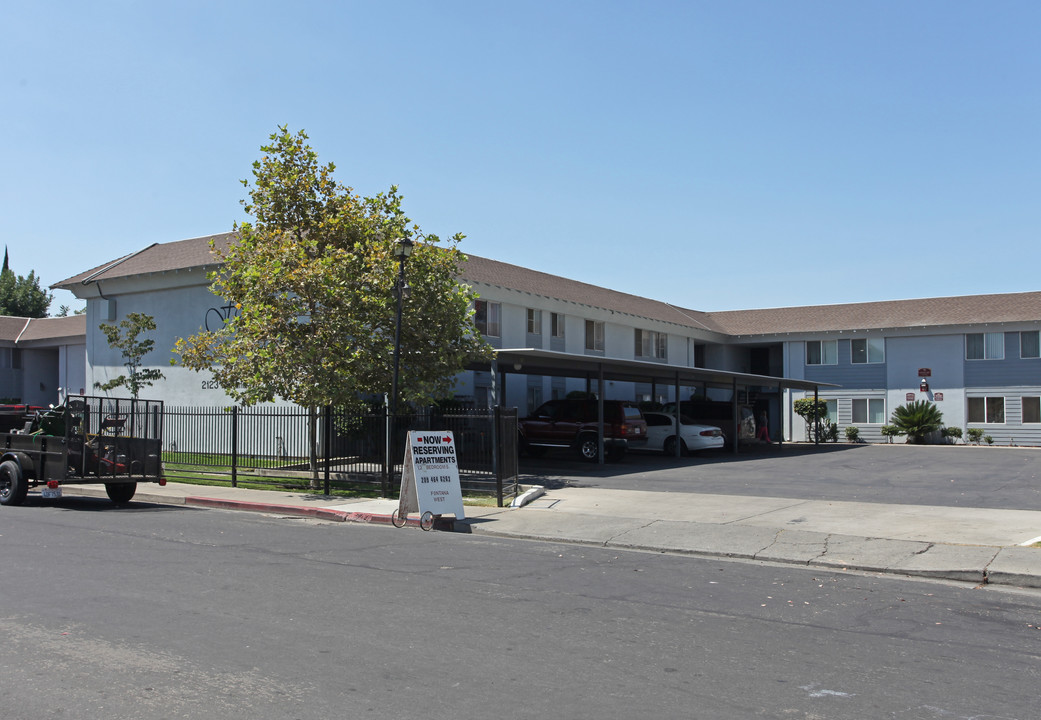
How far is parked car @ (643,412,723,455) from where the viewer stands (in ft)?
101

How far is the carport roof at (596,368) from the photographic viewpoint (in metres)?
22.8

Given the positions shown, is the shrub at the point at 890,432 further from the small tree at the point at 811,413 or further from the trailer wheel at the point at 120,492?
the trailer wheel at the point at 120,492

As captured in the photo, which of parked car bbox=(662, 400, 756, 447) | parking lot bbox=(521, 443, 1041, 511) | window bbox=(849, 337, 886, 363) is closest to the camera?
parking lot bbox=(521, 443, 1041, 511)

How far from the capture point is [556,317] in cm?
3866

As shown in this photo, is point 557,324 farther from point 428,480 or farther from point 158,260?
point 428,480

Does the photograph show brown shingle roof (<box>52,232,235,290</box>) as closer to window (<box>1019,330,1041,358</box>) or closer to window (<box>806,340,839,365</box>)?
window (<box>806,340,839,365</box>)

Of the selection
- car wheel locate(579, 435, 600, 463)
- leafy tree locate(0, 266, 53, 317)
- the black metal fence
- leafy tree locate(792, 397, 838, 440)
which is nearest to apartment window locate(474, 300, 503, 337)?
car wheel locate(579, 435, 600, 463)

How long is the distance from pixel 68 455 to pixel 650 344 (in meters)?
33.6

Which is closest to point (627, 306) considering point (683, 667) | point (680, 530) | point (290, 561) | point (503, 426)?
point (503, 426)

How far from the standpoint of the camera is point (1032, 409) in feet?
132

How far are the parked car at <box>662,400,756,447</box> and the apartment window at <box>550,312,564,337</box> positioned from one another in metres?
6.33

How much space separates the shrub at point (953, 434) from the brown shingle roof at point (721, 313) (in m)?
5.04

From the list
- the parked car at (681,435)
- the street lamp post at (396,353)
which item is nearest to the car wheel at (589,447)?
the parked car at (681,435)

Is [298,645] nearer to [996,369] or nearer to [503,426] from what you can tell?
[503,426]
